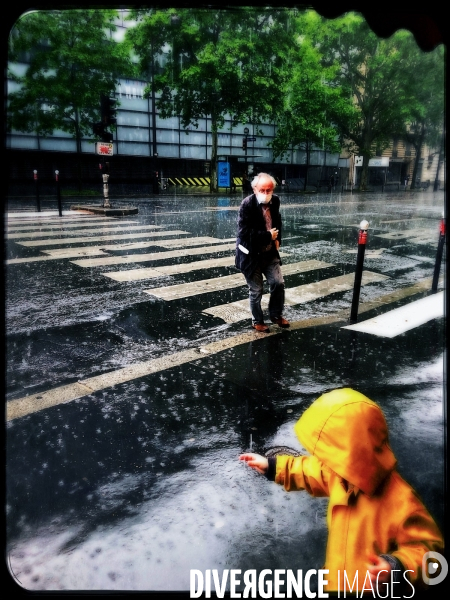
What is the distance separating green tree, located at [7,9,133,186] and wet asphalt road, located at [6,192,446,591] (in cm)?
Answer: 1933

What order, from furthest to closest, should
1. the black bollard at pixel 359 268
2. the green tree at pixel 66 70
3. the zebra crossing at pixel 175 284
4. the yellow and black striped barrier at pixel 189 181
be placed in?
the yellow and black striped barrier at pixel 189 181 → the green tree at pixel 66 70 → the black bollard at pixel 359 268 → the zebra crossing at pixel 175 284

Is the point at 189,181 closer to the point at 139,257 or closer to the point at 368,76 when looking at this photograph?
the point at 368,76

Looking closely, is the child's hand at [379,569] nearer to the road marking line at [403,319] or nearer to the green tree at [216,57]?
the road marking line at [403,319]

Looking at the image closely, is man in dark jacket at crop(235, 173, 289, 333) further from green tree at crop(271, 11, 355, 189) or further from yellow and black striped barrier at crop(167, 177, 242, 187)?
yellow and black striped barrier at crop(167, 177, 242, 187)

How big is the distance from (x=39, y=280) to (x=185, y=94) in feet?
77.8

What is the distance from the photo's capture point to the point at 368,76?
30.8 meters

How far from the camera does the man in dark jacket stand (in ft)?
16.7

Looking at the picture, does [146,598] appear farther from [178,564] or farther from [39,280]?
[39,280]

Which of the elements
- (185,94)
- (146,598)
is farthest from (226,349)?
(185,94)

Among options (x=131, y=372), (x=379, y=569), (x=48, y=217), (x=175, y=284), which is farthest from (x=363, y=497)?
(x=48, y=217)

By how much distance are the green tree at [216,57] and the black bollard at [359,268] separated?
76.8ft

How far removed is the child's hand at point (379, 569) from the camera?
62.1 inches

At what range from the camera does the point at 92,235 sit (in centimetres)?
1116

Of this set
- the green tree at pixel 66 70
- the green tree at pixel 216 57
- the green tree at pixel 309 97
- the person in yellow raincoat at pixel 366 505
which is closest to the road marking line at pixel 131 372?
the person in yellow raincoat at pixel 366 505
